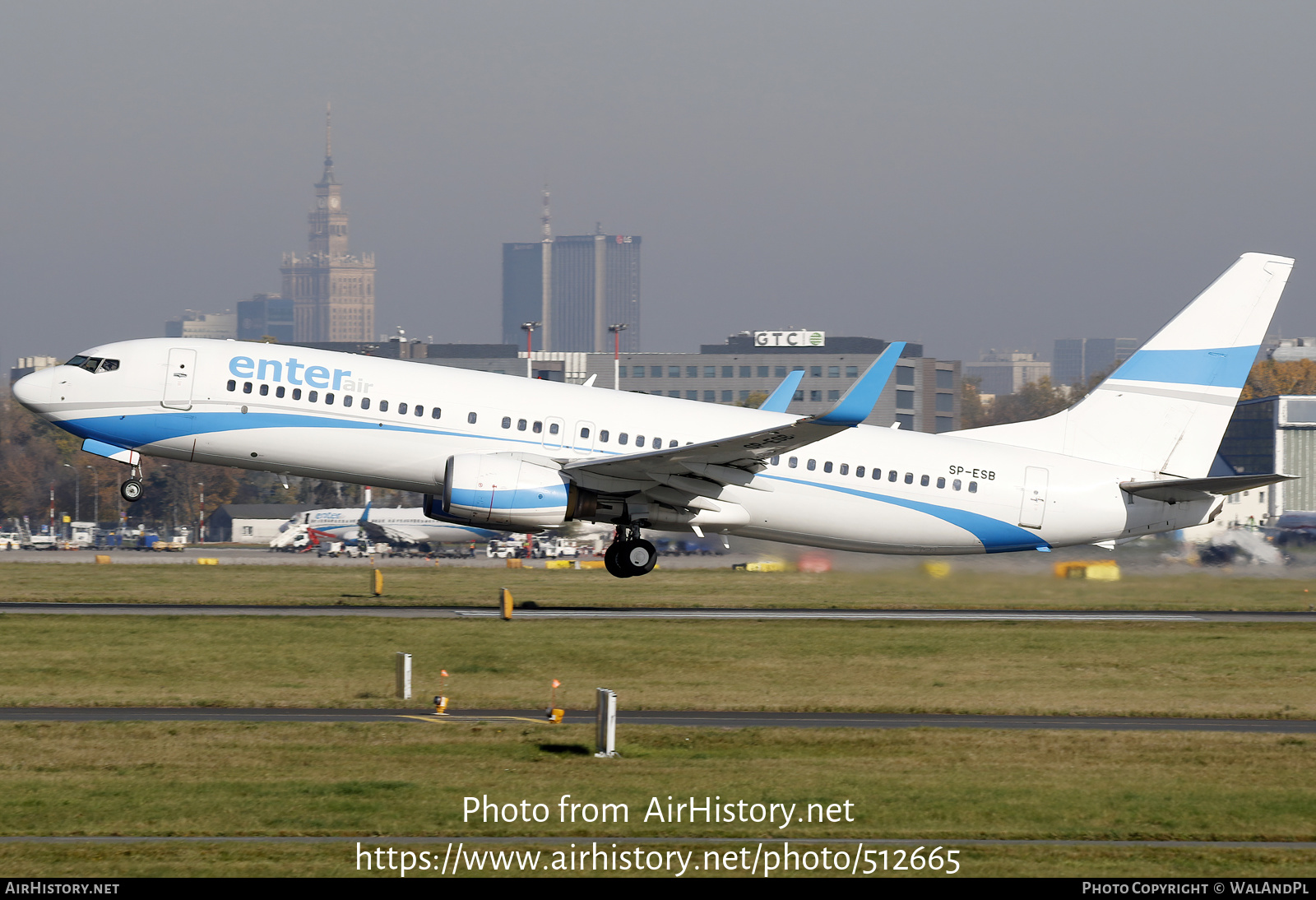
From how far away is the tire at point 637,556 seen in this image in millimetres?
34875

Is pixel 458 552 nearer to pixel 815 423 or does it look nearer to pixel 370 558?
pixel 370 558

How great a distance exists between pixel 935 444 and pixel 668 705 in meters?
13.6

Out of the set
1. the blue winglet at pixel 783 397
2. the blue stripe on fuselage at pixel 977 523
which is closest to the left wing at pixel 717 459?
the blue stripe on fuselage at pixel 977 523

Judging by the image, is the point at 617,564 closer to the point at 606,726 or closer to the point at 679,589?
the point at 606,726

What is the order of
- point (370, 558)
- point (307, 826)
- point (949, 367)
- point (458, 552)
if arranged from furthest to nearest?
point (949, 367), point (458, 552), point (370, 558), point (307, 826)

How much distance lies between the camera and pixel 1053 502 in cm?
3572

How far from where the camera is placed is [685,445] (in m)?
33.1

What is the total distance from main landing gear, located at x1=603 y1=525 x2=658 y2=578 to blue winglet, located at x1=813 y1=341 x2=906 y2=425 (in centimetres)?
747

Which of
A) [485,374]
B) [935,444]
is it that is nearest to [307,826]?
[485,374]

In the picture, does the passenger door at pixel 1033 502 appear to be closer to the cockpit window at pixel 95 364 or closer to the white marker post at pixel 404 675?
the white marker post at pixel 404 675

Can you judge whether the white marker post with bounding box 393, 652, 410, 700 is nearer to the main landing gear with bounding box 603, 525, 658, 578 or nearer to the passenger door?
the main landing gear with bounding box 603, 525, 658, 578

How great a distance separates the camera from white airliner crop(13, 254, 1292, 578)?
32.4m

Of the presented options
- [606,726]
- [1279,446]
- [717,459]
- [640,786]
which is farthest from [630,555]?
[1279,446]

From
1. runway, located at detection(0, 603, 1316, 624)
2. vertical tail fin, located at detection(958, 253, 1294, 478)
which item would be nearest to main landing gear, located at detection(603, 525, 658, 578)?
runway, located at detection(0, 603, 1316, 624)
